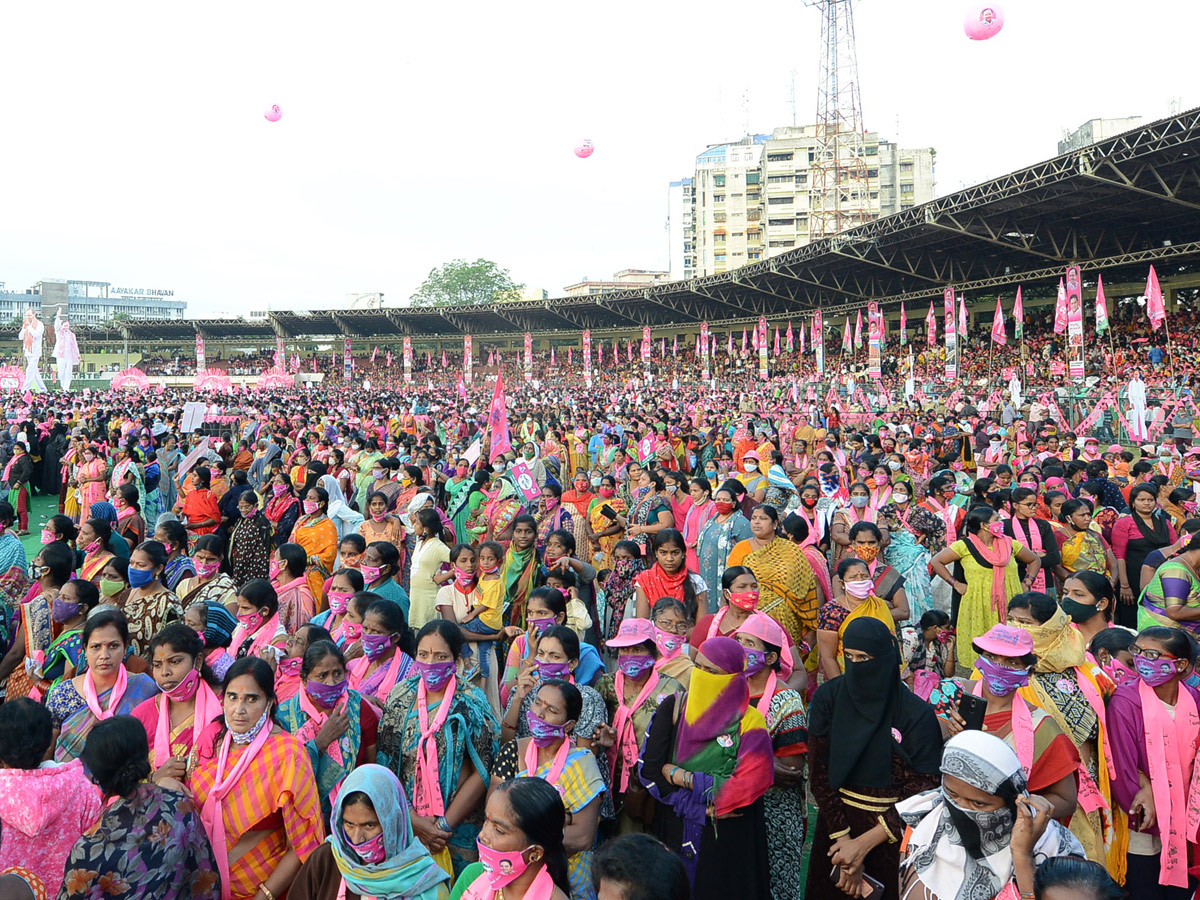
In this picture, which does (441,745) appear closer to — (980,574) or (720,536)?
(720,536)

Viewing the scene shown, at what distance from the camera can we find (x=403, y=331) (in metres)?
51.7

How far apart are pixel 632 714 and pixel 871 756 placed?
81cm

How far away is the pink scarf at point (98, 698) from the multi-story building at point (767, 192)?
202 feet

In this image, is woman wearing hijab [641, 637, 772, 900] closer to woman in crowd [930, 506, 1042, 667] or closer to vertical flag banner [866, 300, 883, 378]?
woman in crowd [930, 506, 1042, 667]

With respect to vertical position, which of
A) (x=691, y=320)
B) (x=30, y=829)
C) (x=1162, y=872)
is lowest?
(x=1162, y=872)

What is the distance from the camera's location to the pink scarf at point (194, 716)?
2.86 metres

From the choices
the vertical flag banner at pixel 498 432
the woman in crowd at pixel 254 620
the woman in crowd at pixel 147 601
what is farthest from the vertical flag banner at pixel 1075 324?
the woman in crowd at pixel 147 601

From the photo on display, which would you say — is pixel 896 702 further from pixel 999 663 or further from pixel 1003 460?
pixel 1003 460

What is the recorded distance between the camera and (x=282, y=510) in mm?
6992

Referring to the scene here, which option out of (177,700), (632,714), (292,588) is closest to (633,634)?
(632,714)

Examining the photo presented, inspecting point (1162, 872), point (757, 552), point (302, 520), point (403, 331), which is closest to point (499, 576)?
point (757, 552)

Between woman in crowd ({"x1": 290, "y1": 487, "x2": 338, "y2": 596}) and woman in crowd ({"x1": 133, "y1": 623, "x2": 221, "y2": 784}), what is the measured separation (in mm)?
2459

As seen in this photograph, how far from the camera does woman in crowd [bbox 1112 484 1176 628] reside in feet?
18.8

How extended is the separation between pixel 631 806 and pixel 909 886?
1.00 meters
